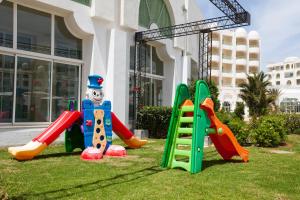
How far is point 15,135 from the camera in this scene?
11609 mm

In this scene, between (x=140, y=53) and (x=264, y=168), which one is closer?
(x=264, y=168)

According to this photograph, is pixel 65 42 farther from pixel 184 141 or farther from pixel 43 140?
pixel 184 141

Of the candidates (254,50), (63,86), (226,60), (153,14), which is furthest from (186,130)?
(254,50)

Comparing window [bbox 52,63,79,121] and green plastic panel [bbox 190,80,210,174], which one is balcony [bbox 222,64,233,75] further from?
green plastic panel [bbox 190,80,210,174]

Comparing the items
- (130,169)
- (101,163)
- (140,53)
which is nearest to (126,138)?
(101,163)

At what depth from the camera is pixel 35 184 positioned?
20.5 ft

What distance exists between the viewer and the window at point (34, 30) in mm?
12102

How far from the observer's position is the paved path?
11.3 m

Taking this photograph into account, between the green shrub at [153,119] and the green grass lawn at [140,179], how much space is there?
7.00 metres

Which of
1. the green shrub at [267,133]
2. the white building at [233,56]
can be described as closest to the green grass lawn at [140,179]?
the green shrub at [267,133]

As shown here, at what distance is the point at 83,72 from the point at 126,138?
4128mm

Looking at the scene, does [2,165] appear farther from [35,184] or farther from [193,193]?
[193,193]

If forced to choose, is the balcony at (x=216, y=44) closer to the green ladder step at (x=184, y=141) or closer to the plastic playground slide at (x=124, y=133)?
the plastic playground slide at (x=124, y=133)

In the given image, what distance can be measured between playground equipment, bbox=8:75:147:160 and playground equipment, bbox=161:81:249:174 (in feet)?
7.14
